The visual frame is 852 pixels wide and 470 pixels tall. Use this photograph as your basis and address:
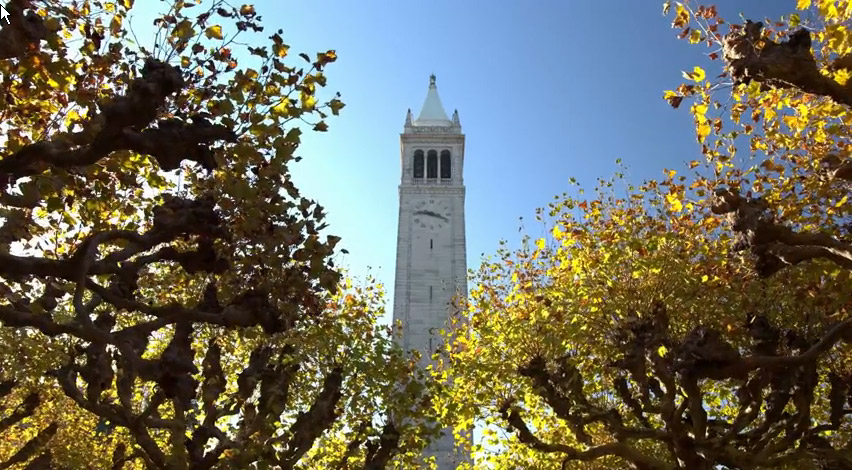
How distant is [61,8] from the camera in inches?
324

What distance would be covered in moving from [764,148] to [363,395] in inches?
443

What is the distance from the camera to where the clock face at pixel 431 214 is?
4925 centimetres

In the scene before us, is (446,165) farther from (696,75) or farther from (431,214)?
(696,75)

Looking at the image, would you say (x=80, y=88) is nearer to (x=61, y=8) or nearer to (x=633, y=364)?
(x=61, y=8)

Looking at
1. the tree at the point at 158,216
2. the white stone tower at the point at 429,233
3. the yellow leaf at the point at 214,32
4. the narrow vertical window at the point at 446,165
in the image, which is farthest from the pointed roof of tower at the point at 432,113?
the yellow leaf at the point at 214,32

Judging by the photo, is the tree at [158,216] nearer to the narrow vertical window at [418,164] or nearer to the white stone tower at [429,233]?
the white stone tower at [429,233]

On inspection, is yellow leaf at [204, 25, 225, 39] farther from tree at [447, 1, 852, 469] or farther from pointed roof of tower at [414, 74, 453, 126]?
pointed roof of tower at [414, 74, 453, 126]

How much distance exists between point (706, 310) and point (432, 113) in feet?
148

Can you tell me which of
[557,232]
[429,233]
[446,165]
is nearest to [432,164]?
[446,165]

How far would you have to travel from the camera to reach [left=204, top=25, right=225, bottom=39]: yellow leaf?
356 inches

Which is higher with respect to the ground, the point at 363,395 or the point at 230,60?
the point at 230,60

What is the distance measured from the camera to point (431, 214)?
49656 millimetres

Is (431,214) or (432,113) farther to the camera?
(432,113)

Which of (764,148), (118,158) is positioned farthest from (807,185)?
(118,158)
